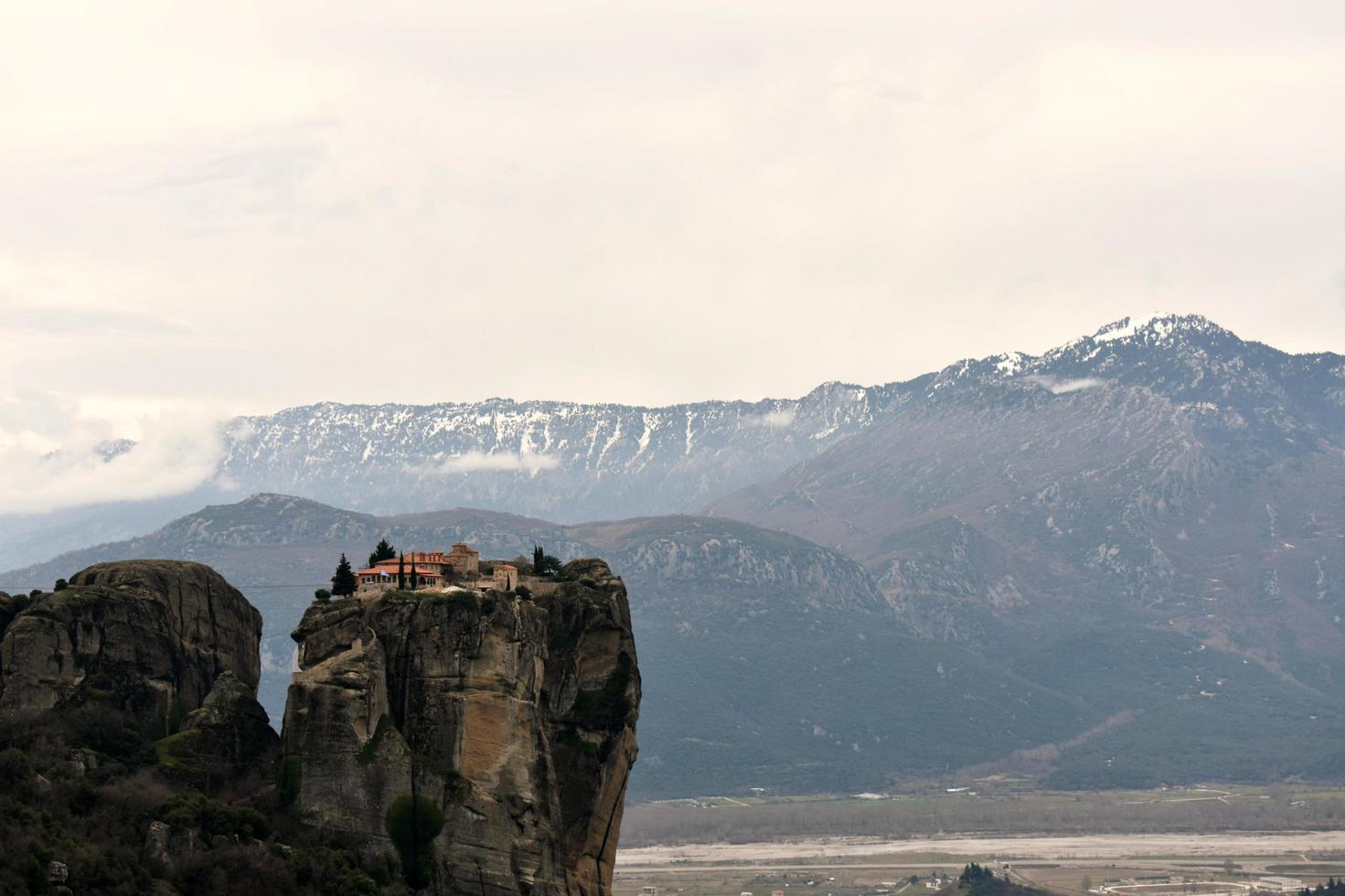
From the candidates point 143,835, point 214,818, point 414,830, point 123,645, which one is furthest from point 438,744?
point 123,645

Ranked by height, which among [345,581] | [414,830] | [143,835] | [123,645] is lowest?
[414,830]

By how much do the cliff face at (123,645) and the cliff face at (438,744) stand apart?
14000mm

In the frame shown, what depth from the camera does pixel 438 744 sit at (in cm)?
12331

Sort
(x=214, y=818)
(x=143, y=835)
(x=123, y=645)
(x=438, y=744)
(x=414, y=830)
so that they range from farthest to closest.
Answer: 1. (x=123, y=645)
2. (x=438, y=744)
3. (x=414, y=830)
4. (x=214, y=818)
5. (x=143, y=835)

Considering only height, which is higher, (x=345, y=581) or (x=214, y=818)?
(x=345, y=581)

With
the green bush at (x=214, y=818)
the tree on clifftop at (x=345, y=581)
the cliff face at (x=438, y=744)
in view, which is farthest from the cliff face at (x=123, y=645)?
the green bush at (x=214, y=818)

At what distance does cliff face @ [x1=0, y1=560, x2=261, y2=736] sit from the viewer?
133625 mm

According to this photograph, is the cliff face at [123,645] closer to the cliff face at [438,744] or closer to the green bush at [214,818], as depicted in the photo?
the cliff face at [438,744]

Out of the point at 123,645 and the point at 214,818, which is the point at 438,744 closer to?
the point at 214,818

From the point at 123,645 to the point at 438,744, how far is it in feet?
84.8

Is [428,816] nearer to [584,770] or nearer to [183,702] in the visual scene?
[584,770]

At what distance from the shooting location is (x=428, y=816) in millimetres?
121062

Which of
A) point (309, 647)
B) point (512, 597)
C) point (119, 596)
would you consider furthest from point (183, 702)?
point (512, 597)

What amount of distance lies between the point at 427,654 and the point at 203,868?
17558 mm
